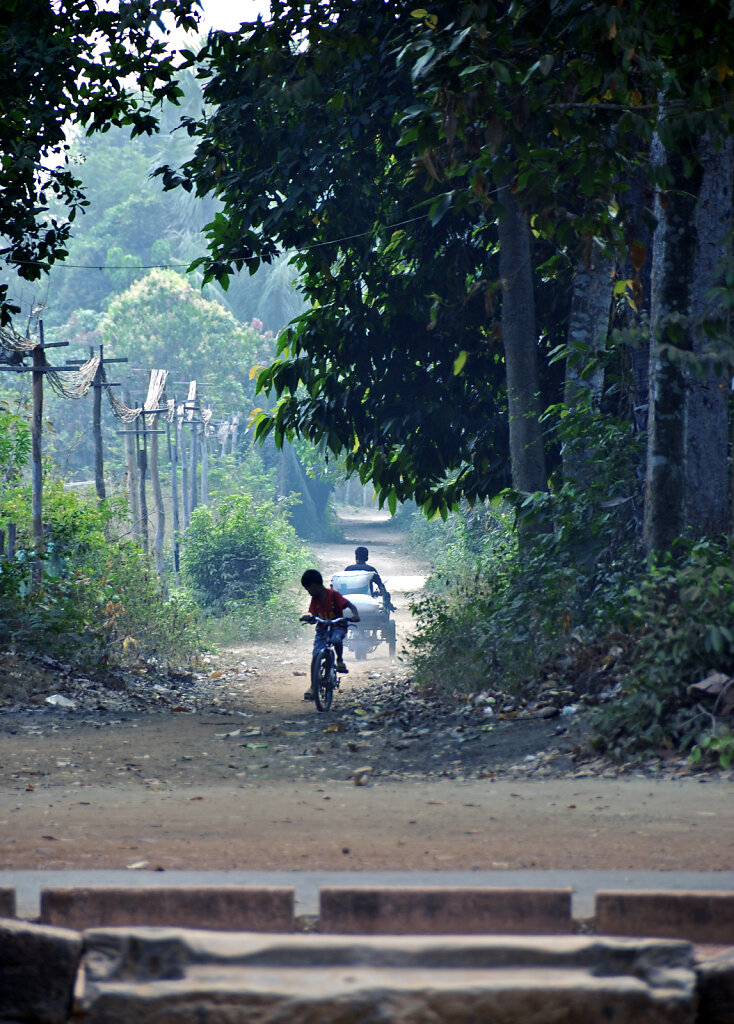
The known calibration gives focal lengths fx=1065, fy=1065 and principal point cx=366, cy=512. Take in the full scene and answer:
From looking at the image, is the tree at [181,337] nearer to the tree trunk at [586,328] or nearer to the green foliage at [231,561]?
the green foliage at [231,561]

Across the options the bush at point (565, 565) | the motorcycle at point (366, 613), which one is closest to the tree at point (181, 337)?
the motorcycle at point (366, 613)

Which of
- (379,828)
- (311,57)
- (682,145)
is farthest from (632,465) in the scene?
(379,828)

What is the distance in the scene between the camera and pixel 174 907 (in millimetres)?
3396

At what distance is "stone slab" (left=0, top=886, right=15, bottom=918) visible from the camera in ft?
11.0

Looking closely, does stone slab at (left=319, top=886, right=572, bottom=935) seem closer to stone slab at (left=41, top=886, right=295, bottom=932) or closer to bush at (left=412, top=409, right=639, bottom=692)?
stone slab at (left=41, top=886, right=295, bottom=932)

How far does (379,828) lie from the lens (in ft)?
16.6

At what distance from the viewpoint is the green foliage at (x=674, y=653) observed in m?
6.65

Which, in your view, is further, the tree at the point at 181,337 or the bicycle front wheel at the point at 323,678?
the tree at the point at 181,337

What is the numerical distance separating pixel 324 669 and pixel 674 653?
490 cm

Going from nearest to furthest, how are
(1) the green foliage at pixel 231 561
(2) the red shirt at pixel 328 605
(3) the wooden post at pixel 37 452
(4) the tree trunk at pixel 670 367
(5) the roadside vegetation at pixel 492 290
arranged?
(5) the roadside vegetation at pixel 492 290
(4) the tree trunk at pixel 670 367
(2) the red shirt at pixel 328 605
(3) the wooden post at pixel 37 452
(1) the green foliage at pixel 231 561

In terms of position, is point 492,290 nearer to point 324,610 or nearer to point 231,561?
point 324,610

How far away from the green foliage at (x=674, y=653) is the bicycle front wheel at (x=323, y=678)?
13.9 feet

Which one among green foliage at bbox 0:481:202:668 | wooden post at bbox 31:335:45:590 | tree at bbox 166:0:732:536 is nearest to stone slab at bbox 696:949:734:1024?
tree at bbox 166:0:732:536

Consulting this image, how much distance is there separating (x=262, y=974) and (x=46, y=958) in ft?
2.12
